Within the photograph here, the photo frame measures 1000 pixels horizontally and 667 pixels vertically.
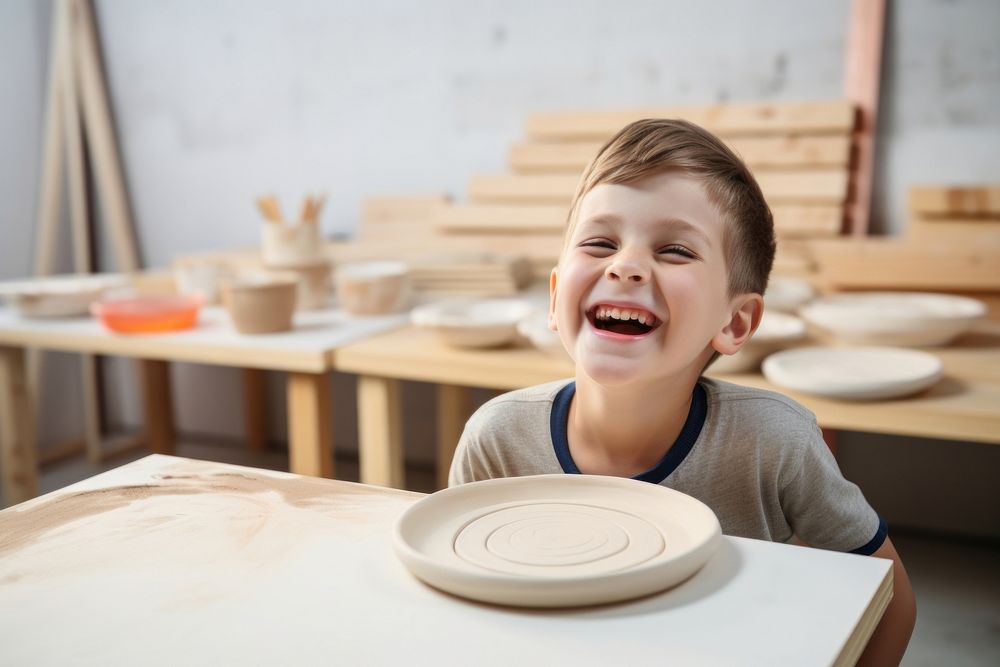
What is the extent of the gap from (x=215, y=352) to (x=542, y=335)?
87 cm

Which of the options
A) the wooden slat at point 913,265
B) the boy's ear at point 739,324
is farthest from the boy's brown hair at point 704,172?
the wooden slat at point 913,265

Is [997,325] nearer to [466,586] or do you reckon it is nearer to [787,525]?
[787,525]

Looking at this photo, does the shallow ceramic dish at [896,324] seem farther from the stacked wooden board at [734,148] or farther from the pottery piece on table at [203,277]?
the pottery piece on table at [203,277]

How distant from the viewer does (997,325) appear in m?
2.32

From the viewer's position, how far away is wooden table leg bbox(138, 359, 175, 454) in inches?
150

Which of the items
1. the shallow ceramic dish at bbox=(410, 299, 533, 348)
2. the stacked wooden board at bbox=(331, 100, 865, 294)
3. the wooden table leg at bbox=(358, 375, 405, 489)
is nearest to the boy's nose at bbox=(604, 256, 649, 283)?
the shallow ceramic dish at bbox=(410, 299, 533, 348)

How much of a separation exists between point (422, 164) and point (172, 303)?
1178 mm

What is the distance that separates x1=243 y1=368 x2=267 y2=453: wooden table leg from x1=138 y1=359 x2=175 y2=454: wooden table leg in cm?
31

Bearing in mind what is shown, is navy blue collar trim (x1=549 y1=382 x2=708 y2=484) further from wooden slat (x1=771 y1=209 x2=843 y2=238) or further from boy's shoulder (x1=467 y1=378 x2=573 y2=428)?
wooden slat (x1=771 y1=209 x2=843 y2=238)

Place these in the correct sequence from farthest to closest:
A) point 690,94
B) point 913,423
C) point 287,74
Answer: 1. point 287,74
2. point 690,94
3. point 913,423

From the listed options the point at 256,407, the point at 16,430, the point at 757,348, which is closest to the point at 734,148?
Answer: the point at 757,348

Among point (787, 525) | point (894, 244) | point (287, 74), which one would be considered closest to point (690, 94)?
point (894, 244)

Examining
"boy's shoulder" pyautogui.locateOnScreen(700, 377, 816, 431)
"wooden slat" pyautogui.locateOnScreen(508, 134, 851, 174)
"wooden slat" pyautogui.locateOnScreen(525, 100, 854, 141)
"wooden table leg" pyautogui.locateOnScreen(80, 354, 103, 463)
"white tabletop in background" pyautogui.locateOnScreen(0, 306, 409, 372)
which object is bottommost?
"wooden table leg" pyautogui.locateOnScreen(80, 354, 103, 463)

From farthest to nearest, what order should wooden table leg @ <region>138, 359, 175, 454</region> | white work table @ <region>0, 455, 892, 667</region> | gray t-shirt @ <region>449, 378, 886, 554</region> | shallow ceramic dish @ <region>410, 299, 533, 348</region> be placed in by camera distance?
1. wooden table leg @ <region>138, 359, 175, 454</region>
2. shallow ceramic dish @ <region>410, 299, 533, 348</region>
3. gray t-shirt @ <region>449, 378, 886, 554</region>
4. white work table @ <region>0, 455, 892, 667</region>
